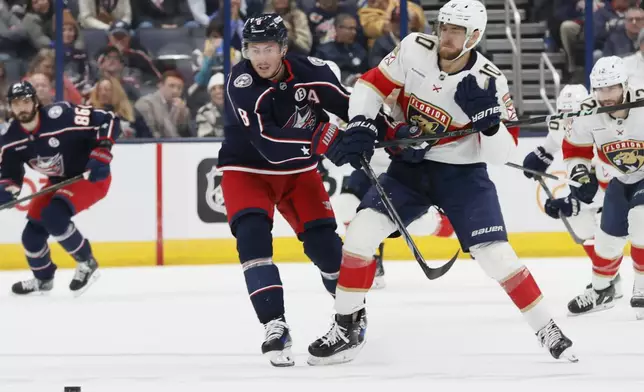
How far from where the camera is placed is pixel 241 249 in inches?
141

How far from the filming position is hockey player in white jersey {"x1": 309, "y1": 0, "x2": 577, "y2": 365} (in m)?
3.46

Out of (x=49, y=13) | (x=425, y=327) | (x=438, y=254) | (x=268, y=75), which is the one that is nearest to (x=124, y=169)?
(x=49, y=13)

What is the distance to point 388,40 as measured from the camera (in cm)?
715

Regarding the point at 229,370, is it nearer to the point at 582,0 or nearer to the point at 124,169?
the point at 124,169

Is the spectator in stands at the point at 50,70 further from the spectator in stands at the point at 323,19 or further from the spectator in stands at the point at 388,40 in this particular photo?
the spectator in stands at the point at 388,40

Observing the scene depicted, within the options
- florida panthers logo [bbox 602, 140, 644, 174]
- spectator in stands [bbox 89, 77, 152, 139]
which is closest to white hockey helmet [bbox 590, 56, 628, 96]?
florida panthers logo [bbox 602, 140, 644, 174]

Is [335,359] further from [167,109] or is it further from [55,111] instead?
[167,109]

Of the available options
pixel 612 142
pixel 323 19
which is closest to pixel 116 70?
pixel 323 19

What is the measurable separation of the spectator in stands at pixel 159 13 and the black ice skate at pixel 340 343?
4.09m

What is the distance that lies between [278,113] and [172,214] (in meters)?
3.18

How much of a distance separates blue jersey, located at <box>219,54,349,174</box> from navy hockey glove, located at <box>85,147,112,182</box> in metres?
1.78

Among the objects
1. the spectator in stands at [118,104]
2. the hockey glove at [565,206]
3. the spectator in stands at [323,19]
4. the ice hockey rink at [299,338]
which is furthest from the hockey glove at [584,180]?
the spectator in stands at [118,104]

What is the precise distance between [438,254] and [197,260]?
4.99ft

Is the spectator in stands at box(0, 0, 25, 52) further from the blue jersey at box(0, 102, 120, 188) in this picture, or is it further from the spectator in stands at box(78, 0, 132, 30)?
the blue jersey at box(0, 102, 120, 188)
